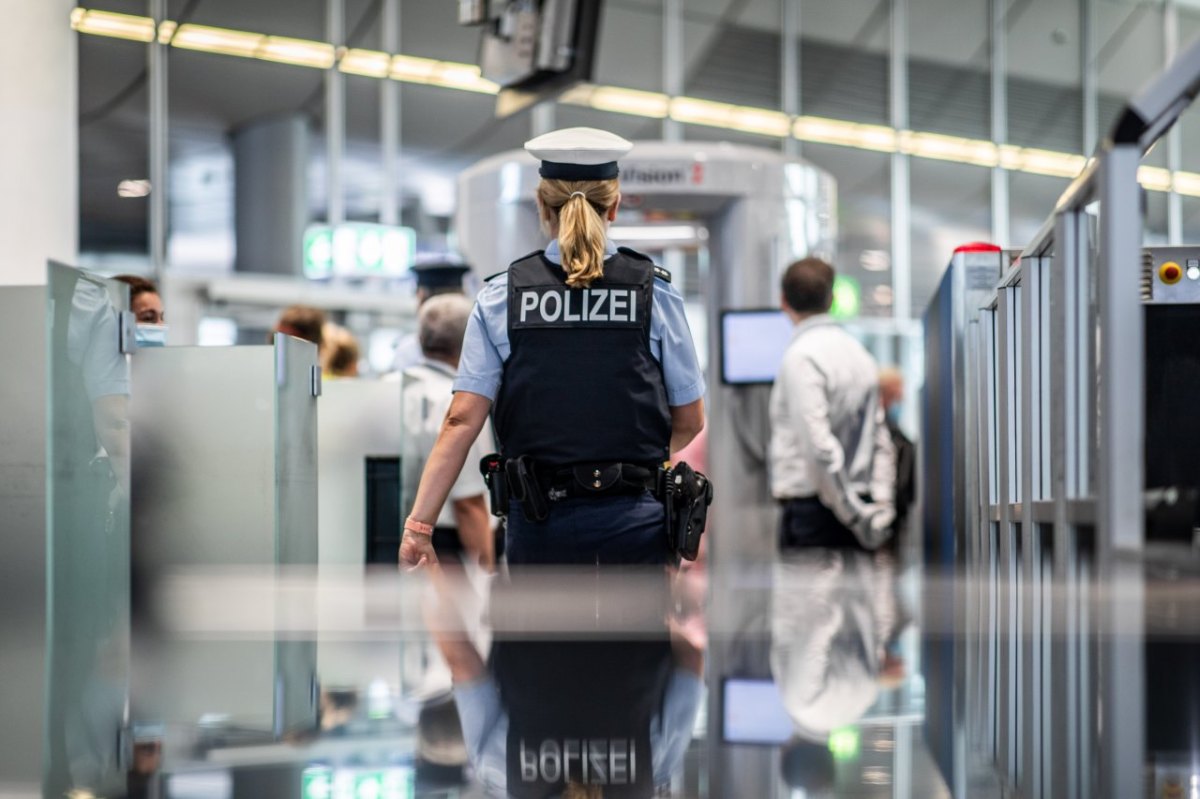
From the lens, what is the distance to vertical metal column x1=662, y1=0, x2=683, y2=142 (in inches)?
520

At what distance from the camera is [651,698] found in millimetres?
2135

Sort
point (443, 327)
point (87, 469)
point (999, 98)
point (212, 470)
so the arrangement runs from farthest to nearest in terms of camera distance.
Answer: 1. point (999, 98)
2. point (443, 327)
3. point (212, 470)
4. point (87, 469)

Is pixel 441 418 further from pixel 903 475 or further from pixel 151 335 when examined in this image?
pixel 903 475

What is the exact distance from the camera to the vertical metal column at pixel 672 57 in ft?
43.3

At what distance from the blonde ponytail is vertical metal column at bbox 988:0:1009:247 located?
12.0m

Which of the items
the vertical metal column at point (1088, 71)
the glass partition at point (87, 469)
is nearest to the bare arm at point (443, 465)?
the glass partition at point (87, 469)

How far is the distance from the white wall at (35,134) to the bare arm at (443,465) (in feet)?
10.2

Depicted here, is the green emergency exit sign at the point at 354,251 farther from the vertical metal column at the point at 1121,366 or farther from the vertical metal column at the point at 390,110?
the vertical metal column at the point at 1121,366

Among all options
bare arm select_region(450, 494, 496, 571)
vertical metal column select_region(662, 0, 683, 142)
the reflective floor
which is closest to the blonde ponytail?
the reflective floor

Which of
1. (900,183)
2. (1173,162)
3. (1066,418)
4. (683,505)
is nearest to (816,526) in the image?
(683,505)

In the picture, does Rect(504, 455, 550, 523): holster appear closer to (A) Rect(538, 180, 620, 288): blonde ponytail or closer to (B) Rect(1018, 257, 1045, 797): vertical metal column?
(A) Rect(538, 180, 620, 288): blonde ponytail

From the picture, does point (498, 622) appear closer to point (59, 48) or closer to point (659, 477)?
point (659, 477)

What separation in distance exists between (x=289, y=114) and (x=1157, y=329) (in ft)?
31.3

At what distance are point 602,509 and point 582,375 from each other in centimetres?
25
